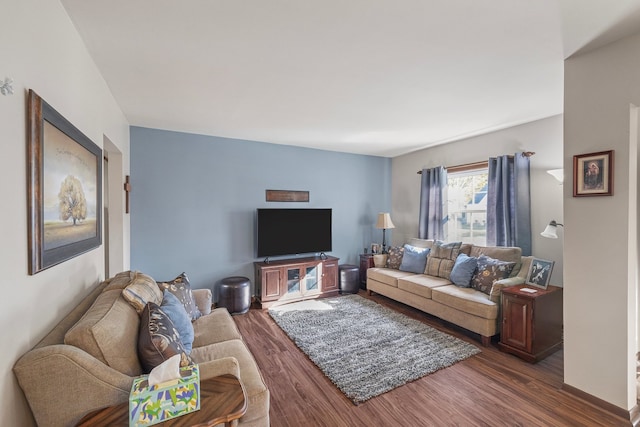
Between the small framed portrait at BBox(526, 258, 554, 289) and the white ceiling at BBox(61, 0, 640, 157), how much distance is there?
5.41ft

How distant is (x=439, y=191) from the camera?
4656 millimetres

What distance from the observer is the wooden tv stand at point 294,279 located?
4.21 metres

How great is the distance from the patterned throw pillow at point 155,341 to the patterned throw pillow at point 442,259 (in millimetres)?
3416

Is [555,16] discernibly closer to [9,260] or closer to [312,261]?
[9,260]

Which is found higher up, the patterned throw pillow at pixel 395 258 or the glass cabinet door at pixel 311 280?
the patterned throw pillow at pixel 395 258

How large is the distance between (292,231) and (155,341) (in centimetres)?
318

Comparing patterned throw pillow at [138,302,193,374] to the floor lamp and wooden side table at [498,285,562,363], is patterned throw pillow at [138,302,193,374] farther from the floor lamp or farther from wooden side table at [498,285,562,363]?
the floor lamp

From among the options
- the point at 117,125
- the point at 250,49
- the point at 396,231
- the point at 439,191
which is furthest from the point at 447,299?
the point at 117,125

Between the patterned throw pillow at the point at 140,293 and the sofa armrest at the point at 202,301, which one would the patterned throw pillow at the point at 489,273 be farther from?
the patterned throw pillow at the point at 140,293

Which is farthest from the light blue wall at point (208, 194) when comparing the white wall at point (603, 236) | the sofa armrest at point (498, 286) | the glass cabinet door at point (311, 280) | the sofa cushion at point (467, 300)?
the white wall at point (603, 236)

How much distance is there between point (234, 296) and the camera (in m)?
3.87

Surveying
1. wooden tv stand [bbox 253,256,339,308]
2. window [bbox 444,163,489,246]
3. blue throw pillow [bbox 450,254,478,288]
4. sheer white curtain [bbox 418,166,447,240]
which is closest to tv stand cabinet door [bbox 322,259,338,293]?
wooden tv stand [bbox 253,256,339,308]

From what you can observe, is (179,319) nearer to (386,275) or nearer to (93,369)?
(93,369)

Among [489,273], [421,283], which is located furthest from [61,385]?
[489,273]
